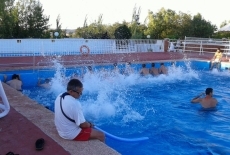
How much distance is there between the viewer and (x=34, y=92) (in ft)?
33.7

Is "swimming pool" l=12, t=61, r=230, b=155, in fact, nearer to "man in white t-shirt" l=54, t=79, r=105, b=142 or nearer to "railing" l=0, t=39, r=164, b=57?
"man in white t-shirt" l=54, t=79, r=105, b=142

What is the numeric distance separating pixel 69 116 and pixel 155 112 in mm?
4589

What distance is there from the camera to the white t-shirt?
12.5 ft

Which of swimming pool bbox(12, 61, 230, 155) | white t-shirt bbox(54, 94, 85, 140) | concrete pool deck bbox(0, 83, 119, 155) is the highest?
white t-shirt bbox(54, 94, 85, 140)

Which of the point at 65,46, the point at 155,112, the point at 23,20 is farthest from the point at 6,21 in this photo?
the point at 155,112

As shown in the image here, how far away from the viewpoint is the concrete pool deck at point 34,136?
3.82m

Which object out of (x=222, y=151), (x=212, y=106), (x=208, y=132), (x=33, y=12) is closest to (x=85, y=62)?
(x=212, y=106)

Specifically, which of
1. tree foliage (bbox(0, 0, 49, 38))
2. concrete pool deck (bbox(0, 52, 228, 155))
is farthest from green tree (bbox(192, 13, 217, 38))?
concrete pool deck (bbox(0, 52, 228, 155))

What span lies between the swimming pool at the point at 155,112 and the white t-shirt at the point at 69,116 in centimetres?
138

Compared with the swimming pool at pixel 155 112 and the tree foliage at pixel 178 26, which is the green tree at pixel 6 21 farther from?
the tree foliage at pixel 178 26

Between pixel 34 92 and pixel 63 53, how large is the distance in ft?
25.4

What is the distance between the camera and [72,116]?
153 inches

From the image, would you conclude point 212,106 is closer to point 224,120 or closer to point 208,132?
point 224,120

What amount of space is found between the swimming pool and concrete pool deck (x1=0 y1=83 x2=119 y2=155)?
51.7 inches
